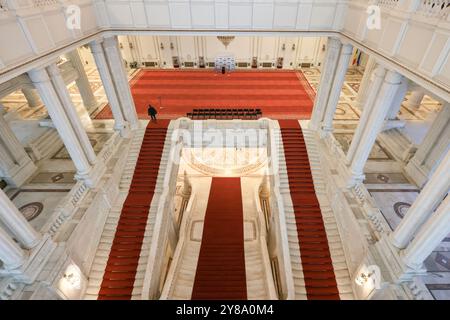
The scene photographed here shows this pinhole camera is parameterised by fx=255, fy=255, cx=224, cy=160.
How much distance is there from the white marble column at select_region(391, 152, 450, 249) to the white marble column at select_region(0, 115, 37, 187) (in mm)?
15240

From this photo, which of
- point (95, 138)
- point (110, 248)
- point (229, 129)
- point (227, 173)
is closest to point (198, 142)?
point (229, 129)

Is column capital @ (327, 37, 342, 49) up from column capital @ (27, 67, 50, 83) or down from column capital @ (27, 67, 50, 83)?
down

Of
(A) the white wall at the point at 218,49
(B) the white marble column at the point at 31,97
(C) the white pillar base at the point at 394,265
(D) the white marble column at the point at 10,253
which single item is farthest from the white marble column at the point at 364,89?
(B) the white marble column at the point at 31,97

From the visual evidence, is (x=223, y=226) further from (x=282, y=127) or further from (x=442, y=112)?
(x=442, y=112)

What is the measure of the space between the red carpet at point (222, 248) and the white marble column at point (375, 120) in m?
6.35

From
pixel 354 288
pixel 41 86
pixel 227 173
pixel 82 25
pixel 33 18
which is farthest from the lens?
pixel 227 173

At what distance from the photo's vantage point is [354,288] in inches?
367

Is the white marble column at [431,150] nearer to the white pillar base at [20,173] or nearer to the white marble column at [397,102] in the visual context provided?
the white marble column at [397,102]

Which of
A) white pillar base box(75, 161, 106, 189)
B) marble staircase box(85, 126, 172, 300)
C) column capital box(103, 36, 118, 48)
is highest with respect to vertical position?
column capital box(103, 36, 118, 48)

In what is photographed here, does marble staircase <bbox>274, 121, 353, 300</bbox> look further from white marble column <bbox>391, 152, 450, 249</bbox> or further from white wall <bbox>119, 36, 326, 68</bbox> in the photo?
white wall <bbox>119, 36, 326, 68</bbox>

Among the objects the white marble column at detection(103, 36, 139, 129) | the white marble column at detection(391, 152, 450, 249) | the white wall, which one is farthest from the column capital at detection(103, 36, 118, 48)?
the white marble column at detection(391, 152, 450, 249)

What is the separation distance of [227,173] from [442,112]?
41.4 feet

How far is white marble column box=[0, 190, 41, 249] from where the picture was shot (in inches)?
280

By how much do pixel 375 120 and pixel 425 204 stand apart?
11.5 feet
